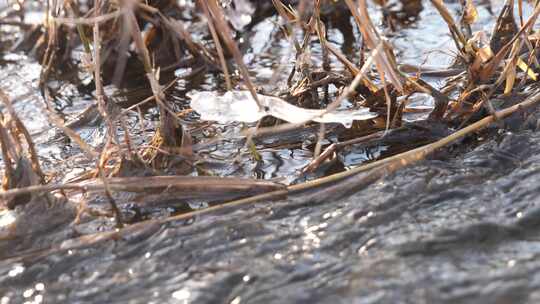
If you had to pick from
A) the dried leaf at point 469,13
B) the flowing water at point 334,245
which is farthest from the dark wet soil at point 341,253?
the dried leaf at point 469,13

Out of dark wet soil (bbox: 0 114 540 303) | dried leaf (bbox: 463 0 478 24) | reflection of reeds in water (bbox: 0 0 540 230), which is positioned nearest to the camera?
dark wet soil (bbox: 0 114 540 303)

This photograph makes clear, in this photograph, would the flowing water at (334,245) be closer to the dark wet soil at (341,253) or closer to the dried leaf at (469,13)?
the dark wet soil at (341,253)

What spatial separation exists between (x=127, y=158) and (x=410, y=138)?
0.83 meters

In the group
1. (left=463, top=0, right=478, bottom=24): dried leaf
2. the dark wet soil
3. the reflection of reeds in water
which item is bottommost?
the dark wet soil

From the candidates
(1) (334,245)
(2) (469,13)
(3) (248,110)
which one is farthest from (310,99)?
(1) (334,245)

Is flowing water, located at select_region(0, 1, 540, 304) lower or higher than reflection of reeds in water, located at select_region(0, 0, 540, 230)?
lower

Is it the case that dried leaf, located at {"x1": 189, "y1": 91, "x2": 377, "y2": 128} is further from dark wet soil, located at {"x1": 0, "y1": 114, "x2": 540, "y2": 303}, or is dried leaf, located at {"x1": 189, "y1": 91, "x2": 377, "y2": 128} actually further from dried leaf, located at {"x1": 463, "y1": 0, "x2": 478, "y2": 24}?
dried leaf, located at {"x1": 463, "y1": 0, "x2": 478, "y2": 24}

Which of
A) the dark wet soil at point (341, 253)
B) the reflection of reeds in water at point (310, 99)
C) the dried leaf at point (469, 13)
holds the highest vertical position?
the dried leaf at point (469, 13)

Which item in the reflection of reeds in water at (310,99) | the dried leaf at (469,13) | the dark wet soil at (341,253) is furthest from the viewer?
the dried leaf at (469,13)

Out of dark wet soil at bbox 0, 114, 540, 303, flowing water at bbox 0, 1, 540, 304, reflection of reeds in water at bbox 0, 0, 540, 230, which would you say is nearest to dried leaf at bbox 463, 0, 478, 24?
reflection of reeds in water at bbox 0, 0, 540, 230

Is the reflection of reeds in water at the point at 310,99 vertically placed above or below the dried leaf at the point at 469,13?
below

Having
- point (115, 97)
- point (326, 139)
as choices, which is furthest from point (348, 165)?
point (115, 97)

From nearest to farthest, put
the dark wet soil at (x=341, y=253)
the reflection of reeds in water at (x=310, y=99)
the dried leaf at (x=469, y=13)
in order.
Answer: the dark wet soil at (x=341, y=253) → the reflection of reeds in water at (x=310, y=99) → the dried leaf at (x=469, y=13)

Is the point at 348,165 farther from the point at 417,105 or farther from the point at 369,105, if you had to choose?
the point at 417,105
